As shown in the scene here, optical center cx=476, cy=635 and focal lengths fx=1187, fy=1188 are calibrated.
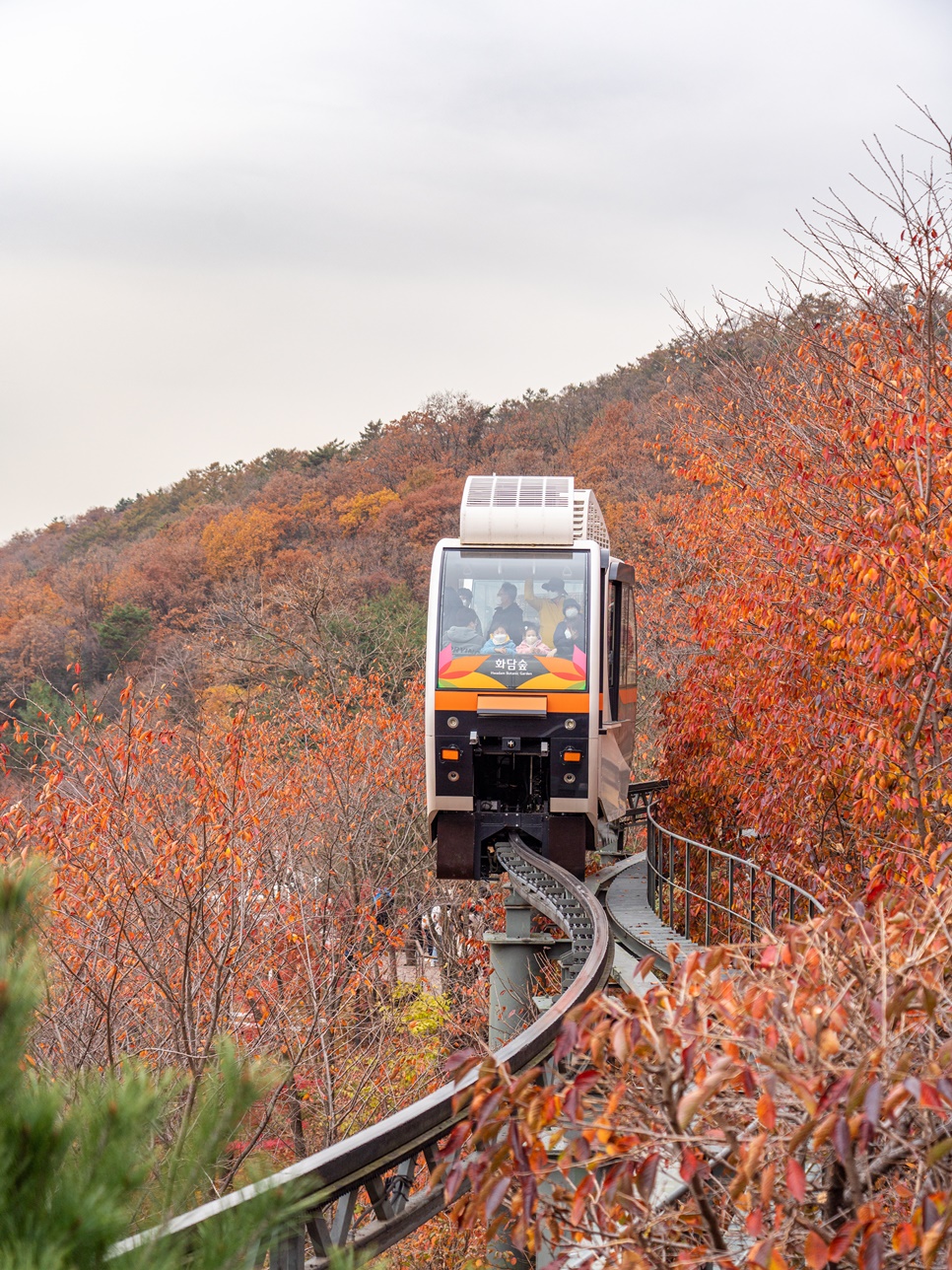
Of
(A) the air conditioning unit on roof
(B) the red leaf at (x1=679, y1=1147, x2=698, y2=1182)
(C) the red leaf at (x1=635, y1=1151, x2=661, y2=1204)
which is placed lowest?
(C) the red leaf at (x1=635, y1=1151, x2=661, y2=1204)

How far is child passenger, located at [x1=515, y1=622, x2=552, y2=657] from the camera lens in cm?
1212

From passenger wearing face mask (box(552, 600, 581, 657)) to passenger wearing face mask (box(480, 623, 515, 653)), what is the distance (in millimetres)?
461

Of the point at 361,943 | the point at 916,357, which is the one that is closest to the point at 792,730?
the point at 916,357

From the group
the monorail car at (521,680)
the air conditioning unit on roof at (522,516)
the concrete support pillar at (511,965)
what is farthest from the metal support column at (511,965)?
the air conditioning unit on roof at (522,516)

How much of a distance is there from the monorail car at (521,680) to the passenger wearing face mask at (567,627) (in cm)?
1

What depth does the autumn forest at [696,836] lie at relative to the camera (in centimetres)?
254

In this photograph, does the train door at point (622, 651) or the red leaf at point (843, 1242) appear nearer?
the red leaf at point (843, 1242)

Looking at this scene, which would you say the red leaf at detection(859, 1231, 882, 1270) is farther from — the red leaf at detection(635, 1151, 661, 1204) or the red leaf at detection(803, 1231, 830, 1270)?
the red leaf at detection(635, 1151, 661, 1204)

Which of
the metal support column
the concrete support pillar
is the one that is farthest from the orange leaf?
the metal support column

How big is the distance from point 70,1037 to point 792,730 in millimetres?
7033

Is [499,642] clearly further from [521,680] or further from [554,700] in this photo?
[554,700]

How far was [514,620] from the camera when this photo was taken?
1223cm

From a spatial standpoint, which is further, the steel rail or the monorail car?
the monorail car

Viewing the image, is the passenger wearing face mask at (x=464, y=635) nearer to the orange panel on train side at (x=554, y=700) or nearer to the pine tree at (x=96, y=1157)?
the orange panel on train side at (x=554, y=700)
